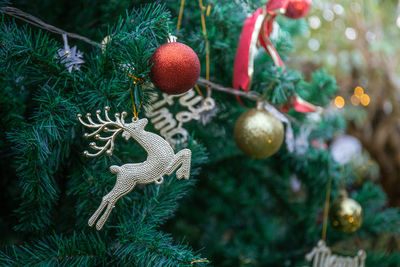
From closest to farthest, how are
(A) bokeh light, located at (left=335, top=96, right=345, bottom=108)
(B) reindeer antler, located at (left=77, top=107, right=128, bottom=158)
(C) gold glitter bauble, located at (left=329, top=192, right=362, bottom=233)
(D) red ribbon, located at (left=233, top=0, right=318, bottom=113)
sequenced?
(B) reindeer antler, located at (left=77, top=107, right=128, bottom=158)
(D) red ribbon, located at (left=233, top=0, right=318, bottom=113)
(C) gold glitter bauble, located at (left=329, top=192, right=362, bottom=233)
(A) bokeh light, located at (left=335, top=96, right=345, bottom=108)

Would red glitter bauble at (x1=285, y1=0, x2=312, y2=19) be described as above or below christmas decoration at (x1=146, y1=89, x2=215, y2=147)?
above

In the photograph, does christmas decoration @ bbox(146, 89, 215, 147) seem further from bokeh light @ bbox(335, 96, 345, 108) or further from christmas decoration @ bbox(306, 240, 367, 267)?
bokeh light @ bbox(335, 96, 345, 108)

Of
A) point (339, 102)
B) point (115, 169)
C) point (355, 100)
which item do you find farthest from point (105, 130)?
point (355, 100)

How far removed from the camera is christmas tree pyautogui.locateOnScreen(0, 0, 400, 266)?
40 cm

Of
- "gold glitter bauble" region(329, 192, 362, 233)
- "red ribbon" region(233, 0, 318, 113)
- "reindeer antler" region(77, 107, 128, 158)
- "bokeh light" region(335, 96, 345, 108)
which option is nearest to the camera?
"reindeer antler" region(77, 107, 128, 158)

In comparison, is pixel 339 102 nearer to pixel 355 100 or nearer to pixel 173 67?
pixel 355 100

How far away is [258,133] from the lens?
21.4 inches

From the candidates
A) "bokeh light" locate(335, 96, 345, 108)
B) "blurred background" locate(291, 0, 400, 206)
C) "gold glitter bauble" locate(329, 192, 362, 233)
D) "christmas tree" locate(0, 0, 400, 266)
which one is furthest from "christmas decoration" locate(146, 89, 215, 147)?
"bokeh light" locate(335, 96, 345, 108)

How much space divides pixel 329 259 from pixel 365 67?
103 centimetres

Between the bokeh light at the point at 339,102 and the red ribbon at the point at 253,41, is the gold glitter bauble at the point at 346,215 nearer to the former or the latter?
the red ribbon at the point at 253,41

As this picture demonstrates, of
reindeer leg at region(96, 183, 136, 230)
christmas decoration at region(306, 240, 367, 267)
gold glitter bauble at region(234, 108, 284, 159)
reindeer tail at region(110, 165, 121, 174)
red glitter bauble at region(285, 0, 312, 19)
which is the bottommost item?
christmas decoration at region(306, 240, 367, 267)

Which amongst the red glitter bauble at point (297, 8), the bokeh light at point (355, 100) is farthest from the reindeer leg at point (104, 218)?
the bokeh light at point (355, 100)

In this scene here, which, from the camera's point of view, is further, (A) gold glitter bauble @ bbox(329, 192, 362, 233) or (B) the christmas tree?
(A) gold glitter bauble @ bbox(329, 192, 362, 233)

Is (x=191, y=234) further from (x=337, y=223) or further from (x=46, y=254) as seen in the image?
(x=46, y=254)
